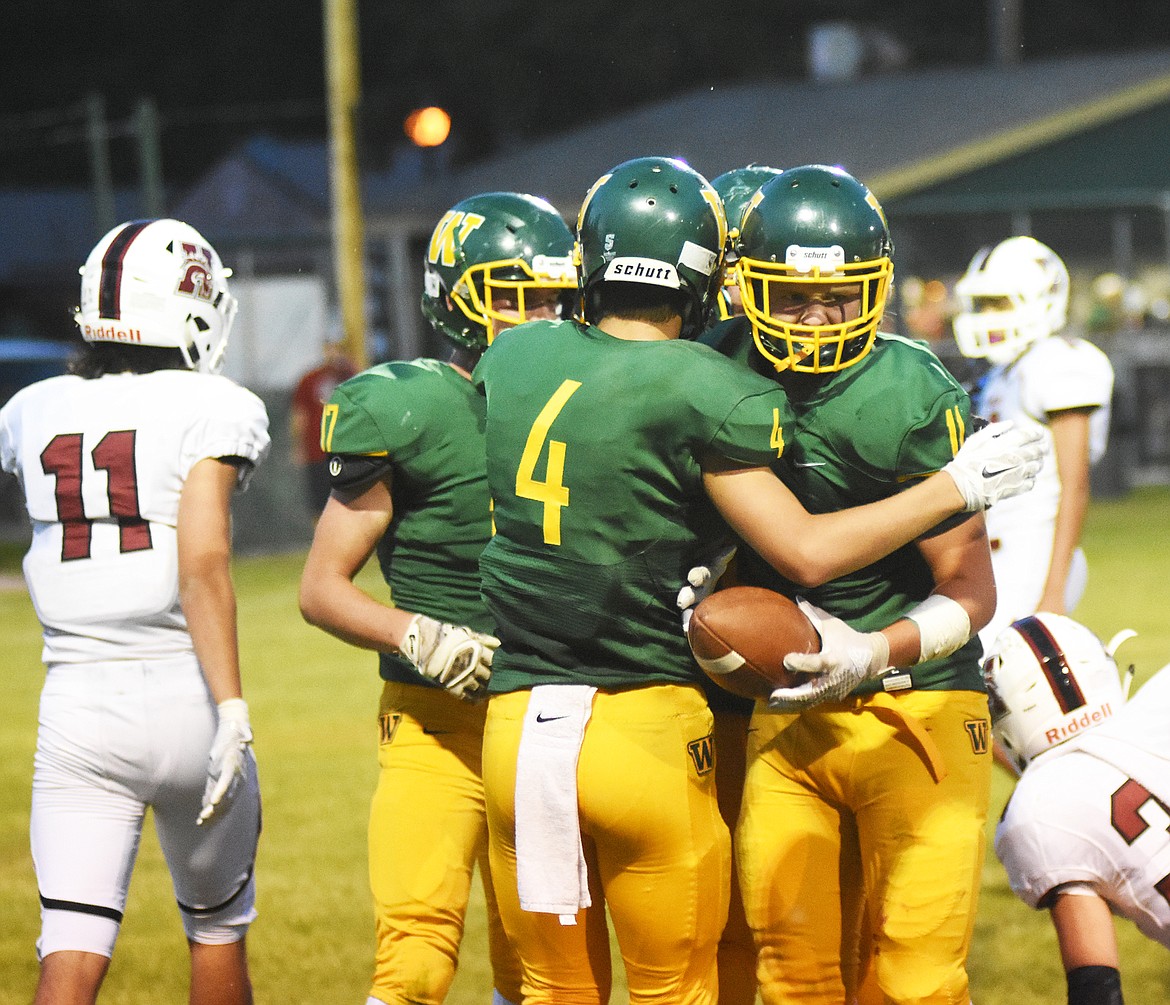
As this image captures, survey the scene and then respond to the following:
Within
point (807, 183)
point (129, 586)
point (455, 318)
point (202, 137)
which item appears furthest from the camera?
point (202, 137)

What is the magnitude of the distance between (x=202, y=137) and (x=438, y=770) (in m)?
40.6

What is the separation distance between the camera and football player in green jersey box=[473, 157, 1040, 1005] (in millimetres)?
3100

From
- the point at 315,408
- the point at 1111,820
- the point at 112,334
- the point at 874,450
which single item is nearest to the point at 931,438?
the point at 874,450

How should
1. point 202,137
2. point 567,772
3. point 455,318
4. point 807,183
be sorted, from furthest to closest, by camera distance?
point 202,137, point 455,318, point 807,183, point 567,772

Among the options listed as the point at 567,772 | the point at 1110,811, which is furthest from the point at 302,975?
the point at 1110,811

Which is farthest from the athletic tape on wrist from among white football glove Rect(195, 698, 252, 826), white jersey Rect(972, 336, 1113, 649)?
white jersey Rect(972, 336, 1113, 649)

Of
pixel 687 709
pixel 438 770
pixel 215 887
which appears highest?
pixel 687 709

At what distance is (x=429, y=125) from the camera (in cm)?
1259

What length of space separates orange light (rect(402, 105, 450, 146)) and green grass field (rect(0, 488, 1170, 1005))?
3.74 meters

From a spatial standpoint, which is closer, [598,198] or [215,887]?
[598,198]

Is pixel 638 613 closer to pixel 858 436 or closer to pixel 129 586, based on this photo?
pixel 858 436

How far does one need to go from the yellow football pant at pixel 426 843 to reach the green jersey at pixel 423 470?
117mm

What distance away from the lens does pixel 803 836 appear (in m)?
3.42

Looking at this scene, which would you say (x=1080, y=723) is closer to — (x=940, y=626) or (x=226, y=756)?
(x=940, y=626)
